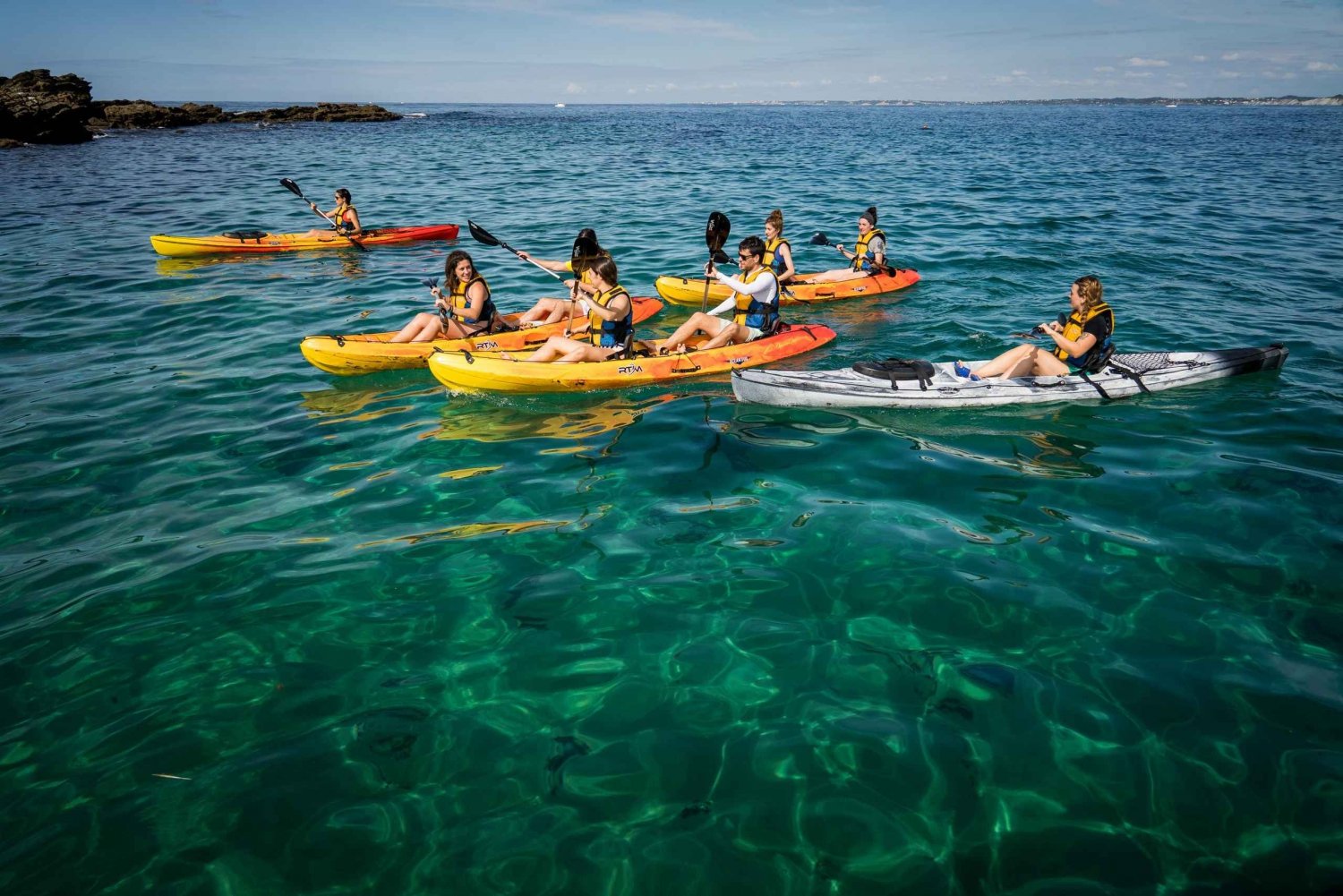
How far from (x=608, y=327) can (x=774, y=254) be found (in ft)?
12.4

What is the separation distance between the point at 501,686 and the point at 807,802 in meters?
2.12

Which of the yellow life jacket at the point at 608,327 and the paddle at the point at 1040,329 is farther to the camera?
the yellow life jacket at the point at 608,327

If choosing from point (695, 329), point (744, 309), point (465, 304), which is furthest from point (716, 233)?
point (465, 304)

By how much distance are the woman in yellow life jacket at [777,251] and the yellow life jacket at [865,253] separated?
1.73 metres

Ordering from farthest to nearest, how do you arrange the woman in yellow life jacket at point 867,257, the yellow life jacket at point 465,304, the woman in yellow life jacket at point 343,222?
the woman in yellow life jacket at point 343,222, the woman in yellow life jacket at point 867,257, the yellow life jacket at point 465,304

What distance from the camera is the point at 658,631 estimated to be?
550cm

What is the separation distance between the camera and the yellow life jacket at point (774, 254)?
1078 cm

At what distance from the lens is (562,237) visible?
1917 centimetres

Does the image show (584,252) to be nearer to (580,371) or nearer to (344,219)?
(580,371)

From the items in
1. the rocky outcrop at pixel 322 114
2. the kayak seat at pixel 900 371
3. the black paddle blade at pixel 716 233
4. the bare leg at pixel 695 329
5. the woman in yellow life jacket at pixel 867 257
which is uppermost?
the rocky outcrop at pixel 322 114

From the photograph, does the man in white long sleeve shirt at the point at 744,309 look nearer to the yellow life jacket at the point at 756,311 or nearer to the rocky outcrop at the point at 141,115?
the yellow life jacket at the point at 756,311

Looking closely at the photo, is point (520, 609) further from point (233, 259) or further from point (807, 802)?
point (233, 259)

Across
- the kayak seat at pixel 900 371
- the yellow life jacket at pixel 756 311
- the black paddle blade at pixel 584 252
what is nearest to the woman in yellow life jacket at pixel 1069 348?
the kayak seat at pixel 900 371

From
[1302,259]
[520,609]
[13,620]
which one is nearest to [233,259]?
[13,620]
